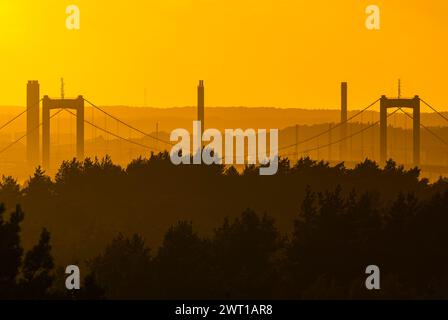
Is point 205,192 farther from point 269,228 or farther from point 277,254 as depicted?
point 269,228

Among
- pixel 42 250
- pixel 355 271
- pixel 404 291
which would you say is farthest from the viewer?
pixel 355 271

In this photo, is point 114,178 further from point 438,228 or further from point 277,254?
point 438,228

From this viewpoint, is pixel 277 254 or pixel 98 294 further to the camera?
pixel 277 254

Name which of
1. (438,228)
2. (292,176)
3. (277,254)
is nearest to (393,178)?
(292,176)

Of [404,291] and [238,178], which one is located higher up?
[238,178]

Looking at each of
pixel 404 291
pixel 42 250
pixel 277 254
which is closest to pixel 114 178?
pixel 277 254
